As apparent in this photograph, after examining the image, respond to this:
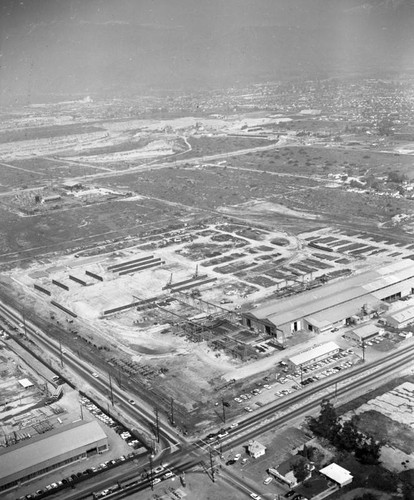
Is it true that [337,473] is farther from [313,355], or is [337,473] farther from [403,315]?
[403,315]

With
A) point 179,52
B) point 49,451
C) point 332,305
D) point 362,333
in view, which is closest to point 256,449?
point 49,451

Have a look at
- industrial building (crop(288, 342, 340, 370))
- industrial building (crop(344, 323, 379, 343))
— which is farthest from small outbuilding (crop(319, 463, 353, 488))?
industrial building (crop(344, 323, 379, 343))

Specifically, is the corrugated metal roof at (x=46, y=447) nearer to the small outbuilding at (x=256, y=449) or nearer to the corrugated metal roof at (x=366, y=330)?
the small outbuilding at (x=256, y=449)

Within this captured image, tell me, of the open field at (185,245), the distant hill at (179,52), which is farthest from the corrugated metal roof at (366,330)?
the distant hill at (179,52)

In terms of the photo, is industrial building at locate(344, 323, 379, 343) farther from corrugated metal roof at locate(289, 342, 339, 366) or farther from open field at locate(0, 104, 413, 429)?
open field at locate(0, 104, 413, 429)

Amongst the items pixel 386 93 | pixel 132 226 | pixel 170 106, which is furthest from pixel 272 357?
pixel 170 106

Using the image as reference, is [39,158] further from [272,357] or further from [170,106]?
[272,357]

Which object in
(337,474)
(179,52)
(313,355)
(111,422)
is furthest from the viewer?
(179,52)
